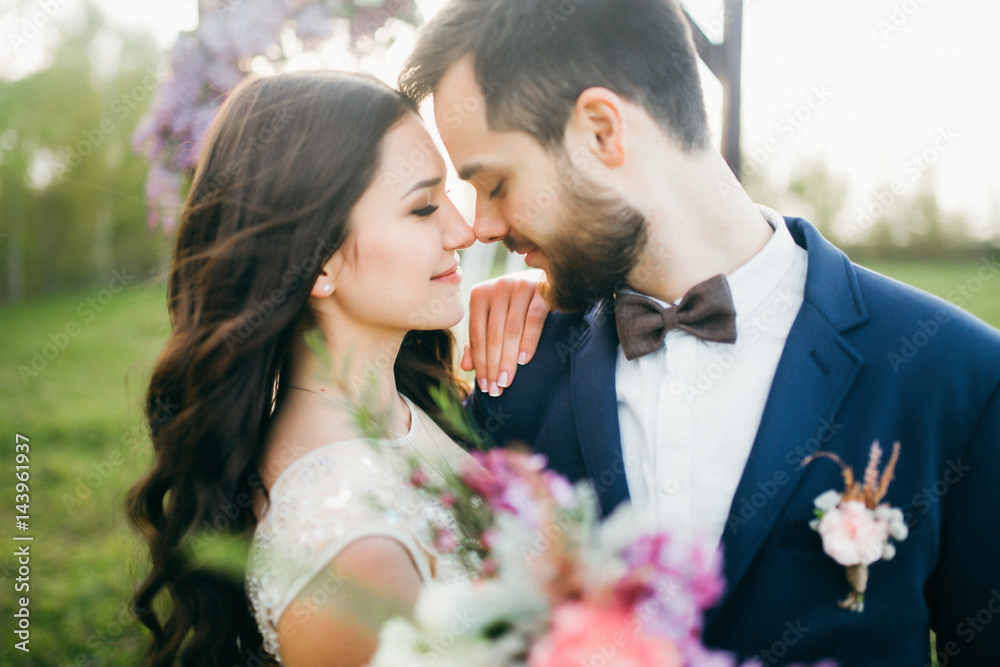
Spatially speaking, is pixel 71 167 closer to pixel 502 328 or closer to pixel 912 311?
pixel 502 328

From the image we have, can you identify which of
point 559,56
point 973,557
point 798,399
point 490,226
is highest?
point 559,56

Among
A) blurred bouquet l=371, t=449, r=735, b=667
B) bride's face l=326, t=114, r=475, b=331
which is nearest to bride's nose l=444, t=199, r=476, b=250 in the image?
bride's face l=326, t=114, r=475, b=331

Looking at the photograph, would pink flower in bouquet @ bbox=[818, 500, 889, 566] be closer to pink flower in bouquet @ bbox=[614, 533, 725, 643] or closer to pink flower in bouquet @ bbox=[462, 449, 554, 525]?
pink flower in bouquet @ bbox=[614, 533, 725, 643]

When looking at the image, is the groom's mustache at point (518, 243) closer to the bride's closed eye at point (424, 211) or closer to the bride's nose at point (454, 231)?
the bride's nose at point (454, 231)

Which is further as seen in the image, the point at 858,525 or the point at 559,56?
the point at 559,56

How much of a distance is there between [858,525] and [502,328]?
1.30 meters

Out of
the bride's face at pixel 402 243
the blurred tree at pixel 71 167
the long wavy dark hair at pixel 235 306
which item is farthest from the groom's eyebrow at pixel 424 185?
the blurred tree at pixel 71 167

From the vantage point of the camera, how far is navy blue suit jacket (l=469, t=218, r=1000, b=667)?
1.77 metres

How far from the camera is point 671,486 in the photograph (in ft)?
6.37

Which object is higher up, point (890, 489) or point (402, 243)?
point (402, 243)

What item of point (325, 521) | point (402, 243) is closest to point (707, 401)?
point (402, 243)

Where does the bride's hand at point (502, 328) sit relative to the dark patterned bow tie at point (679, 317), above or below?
below

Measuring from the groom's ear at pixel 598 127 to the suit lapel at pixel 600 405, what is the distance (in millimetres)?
533

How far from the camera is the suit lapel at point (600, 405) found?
1971 millimetres
